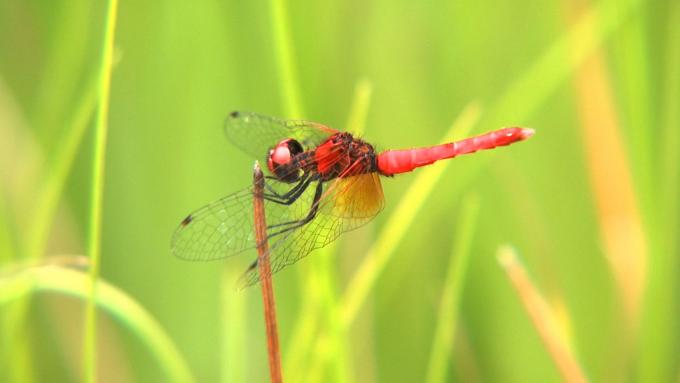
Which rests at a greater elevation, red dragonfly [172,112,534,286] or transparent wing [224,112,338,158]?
transparent wing [224,112,338,158]

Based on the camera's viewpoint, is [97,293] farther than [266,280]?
Yes

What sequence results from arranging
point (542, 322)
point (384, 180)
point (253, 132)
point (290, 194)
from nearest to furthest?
point (290, 194) < point (542, 322) < point (253, 132) < point (384, 180)

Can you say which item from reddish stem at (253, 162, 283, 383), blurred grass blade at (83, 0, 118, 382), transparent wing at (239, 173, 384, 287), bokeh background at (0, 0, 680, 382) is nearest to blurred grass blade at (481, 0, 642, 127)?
bokeh background at (0, 0, 680, 382)

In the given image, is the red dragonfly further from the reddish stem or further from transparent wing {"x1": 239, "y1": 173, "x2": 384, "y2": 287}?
the reddish stem

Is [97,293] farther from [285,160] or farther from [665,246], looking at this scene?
[665,246]

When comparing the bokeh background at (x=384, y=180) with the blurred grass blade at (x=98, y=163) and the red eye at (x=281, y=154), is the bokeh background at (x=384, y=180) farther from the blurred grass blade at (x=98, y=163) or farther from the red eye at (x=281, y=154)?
the blurred grass blade at (x=98, y=163)

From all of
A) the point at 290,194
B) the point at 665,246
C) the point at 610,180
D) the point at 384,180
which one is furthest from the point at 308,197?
the point at 610,180

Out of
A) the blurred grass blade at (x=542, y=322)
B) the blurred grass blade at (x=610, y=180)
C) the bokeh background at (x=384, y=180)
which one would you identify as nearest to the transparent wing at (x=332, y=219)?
the blurred grass blade at (x=542, y=322)
